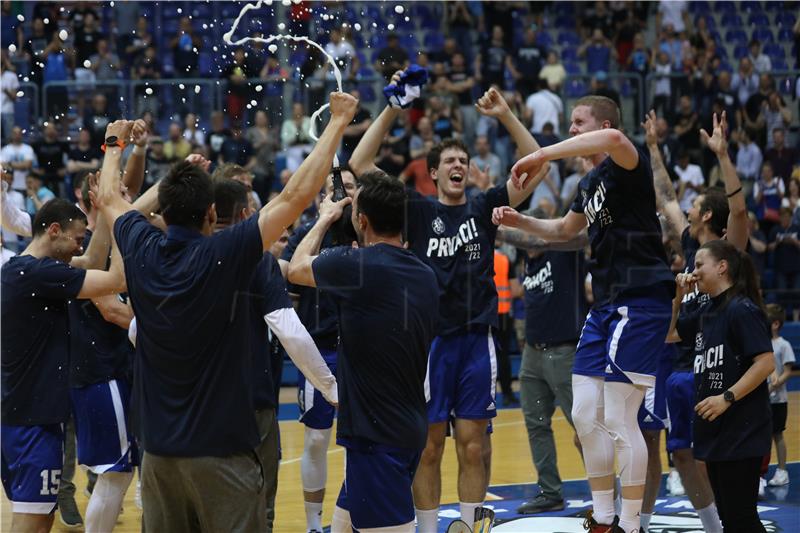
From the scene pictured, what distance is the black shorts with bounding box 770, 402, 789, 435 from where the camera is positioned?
10.1 m

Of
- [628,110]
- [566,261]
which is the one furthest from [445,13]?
[566,261]

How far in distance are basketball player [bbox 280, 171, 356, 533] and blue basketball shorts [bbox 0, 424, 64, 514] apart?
1965mm

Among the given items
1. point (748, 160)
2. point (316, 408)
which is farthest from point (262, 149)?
point (316, 408)

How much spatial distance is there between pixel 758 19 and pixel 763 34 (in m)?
0.43

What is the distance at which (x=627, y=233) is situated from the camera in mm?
7129

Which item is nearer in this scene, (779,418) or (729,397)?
(729,397)

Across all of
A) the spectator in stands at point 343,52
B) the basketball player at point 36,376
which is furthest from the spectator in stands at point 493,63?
the basketball player at point 36,376

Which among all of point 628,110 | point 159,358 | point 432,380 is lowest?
point 432,380

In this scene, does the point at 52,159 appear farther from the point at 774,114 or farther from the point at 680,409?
the point at 774,114

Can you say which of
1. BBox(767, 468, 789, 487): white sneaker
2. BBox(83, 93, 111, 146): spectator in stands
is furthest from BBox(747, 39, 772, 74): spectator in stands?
BBox(767, 468, 789, 487): white sneaker

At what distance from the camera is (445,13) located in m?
21.3

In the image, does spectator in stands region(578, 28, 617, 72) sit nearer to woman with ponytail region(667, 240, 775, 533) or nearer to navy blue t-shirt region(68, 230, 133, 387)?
woman with ponytail region(667, 240, 775, 533)

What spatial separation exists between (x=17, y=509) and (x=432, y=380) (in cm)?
268

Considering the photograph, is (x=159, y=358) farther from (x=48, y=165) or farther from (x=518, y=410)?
(x=48, y=165)
